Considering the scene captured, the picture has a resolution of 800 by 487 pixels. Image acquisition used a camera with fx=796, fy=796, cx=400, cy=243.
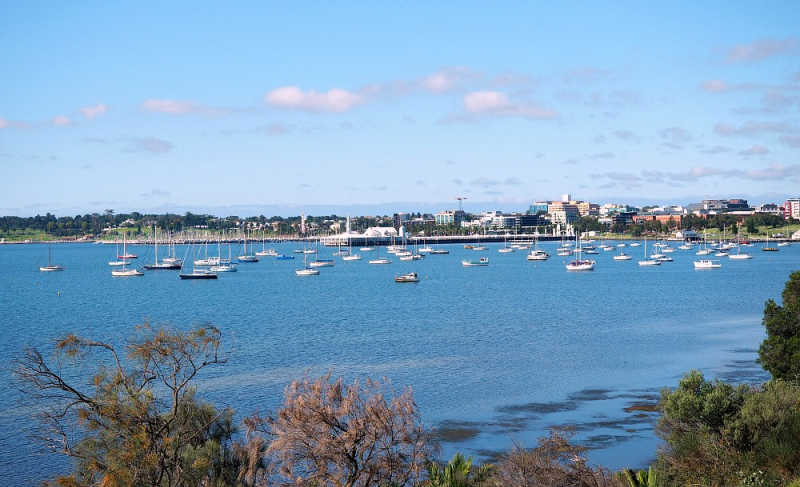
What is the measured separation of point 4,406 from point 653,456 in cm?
3204

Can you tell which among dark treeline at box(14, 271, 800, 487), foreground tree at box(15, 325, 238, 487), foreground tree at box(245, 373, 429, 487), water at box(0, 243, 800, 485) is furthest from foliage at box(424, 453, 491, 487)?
foreground tree at box(15, 325, 238, 487)

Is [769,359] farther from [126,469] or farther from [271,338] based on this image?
[271,338]

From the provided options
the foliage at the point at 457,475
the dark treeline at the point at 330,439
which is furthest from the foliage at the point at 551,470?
the foliage at the point at 457,475

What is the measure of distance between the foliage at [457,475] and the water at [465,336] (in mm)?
6648

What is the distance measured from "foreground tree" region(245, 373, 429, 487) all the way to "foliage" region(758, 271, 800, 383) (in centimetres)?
2410

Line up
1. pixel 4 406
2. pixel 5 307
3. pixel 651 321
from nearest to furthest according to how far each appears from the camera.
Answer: pixel 4 406 < pixel 651 321 < pixel 5 307

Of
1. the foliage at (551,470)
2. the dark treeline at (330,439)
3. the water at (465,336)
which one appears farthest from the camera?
the water at (465,336)

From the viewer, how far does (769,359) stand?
38.2 meters

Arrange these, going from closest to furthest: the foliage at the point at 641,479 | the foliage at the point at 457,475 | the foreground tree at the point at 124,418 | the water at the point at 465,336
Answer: the foreground tree at the point at 124,418 < the foliage at the point at 641,479 < the foliage at the point at 457,475 < the water at the point at 465,336

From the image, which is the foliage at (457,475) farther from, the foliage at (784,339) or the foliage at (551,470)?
the foliage at (784,339)

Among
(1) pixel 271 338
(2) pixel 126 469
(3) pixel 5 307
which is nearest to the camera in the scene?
(2) pixel 126 469

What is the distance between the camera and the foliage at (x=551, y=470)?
19.1 metres

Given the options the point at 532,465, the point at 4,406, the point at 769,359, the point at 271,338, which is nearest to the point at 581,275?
the point at 271,338

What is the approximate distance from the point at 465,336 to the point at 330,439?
162 ft
